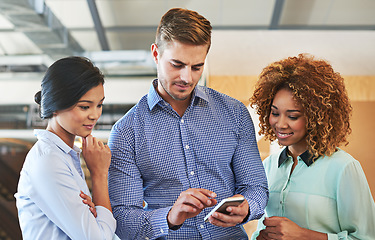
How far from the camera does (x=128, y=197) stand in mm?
1669

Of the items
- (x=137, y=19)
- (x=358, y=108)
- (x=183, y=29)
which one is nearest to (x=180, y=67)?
(x=183, y=29)

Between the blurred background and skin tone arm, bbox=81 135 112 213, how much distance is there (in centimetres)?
275

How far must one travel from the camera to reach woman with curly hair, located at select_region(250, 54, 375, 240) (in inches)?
67.7

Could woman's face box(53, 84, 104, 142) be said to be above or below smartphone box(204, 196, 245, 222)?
above

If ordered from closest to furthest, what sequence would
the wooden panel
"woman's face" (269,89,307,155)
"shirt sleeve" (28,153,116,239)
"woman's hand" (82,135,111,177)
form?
"shirt sleeve" (28,153,116,239), "woman's hand" (82,135,111,177), "woman's face" (269,89,307,155), the wooden panel

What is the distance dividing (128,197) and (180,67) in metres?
0.52

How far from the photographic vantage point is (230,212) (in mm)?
1516

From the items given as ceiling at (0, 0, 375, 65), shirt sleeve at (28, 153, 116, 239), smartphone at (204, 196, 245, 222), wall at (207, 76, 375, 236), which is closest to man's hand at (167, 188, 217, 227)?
smartphone at (204, 196, 245, 222)

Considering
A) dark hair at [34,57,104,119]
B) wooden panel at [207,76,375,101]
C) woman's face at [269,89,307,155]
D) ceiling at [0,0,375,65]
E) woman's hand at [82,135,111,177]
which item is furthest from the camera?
wooden panel at [207,76,375,101]

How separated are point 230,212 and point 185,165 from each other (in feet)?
0.99

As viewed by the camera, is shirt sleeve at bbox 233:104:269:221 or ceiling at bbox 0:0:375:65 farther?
ceiling at bbox 0:0:375:65

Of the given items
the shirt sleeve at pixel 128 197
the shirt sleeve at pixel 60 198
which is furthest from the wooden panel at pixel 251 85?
the shirt sleeve at pixel 60 198

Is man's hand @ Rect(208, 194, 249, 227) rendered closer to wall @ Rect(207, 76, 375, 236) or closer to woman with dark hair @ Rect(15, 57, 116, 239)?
woman with dark hair @ Rect(15, 57, 116, 239)

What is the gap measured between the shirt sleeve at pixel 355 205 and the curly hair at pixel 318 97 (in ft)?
0.46
